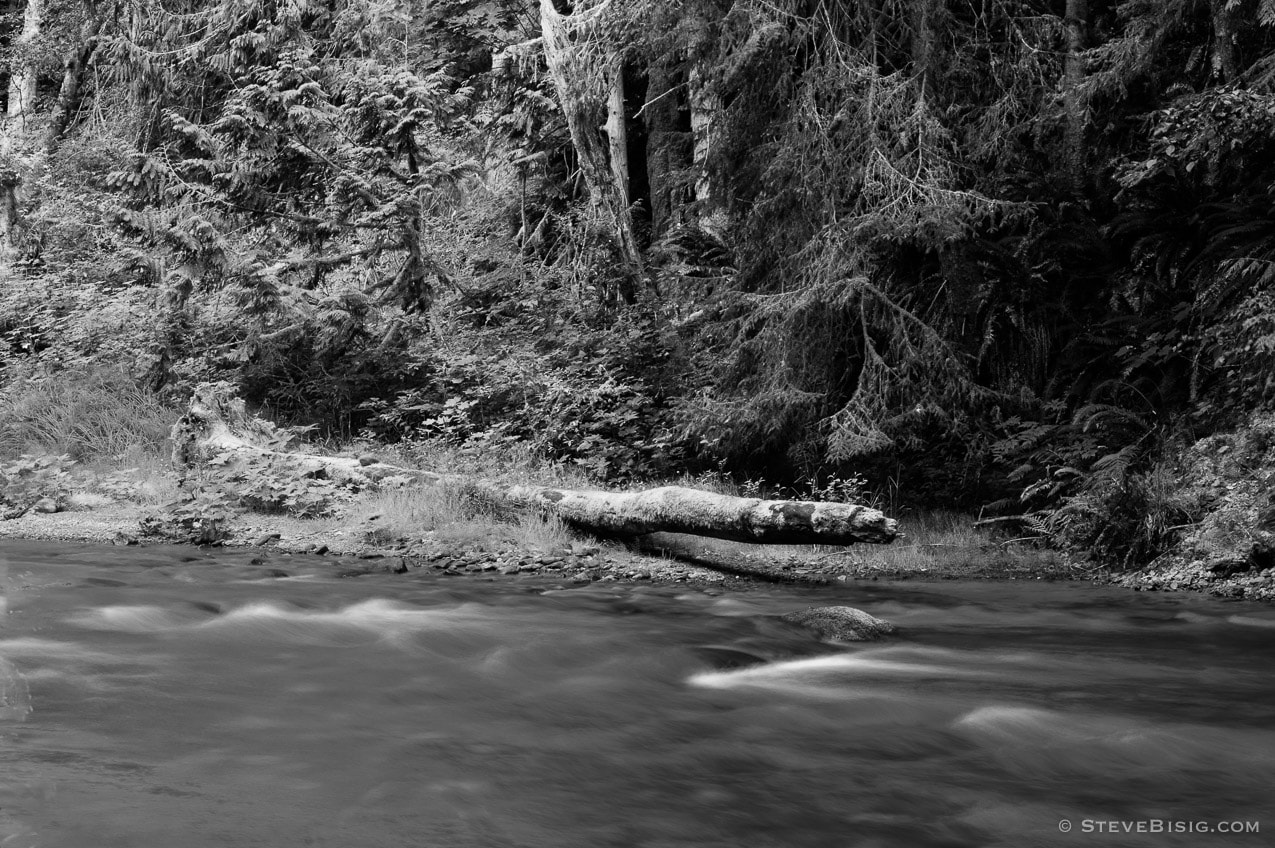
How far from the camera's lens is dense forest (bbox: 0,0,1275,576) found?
9.55 m

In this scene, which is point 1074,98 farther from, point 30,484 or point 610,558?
point 30,484

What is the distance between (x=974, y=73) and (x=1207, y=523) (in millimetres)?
5237

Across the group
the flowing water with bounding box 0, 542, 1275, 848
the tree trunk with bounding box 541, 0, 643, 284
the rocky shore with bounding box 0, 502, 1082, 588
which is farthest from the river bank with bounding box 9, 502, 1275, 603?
the tree trunk with bounding box 541, 0, 643, 284

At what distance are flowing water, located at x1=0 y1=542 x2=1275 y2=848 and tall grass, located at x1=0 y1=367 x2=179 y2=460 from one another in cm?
596

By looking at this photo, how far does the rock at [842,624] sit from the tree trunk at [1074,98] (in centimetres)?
623

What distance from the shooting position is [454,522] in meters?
9.97

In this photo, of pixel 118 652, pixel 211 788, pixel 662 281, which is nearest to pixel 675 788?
Answer: pixel 211 788

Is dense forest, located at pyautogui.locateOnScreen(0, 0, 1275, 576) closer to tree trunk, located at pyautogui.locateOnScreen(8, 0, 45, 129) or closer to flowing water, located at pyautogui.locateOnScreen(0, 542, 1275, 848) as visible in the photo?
flowing water, located at pyautogui.locateOnScreen(0, 542, 1275, 848)

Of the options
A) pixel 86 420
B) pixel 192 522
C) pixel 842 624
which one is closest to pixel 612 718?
pixel 842 624

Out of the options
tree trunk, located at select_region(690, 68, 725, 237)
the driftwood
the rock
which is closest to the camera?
the rock

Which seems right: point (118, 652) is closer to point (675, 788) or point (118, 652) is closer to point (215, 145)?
point (675, 788)

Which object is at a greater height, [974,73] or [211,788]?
[974,73]

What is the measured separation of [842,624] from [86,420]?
11.5m

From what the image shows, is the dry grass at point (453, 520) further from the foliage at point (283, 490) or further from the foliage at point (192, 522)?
the foliage at point (192, 522)
